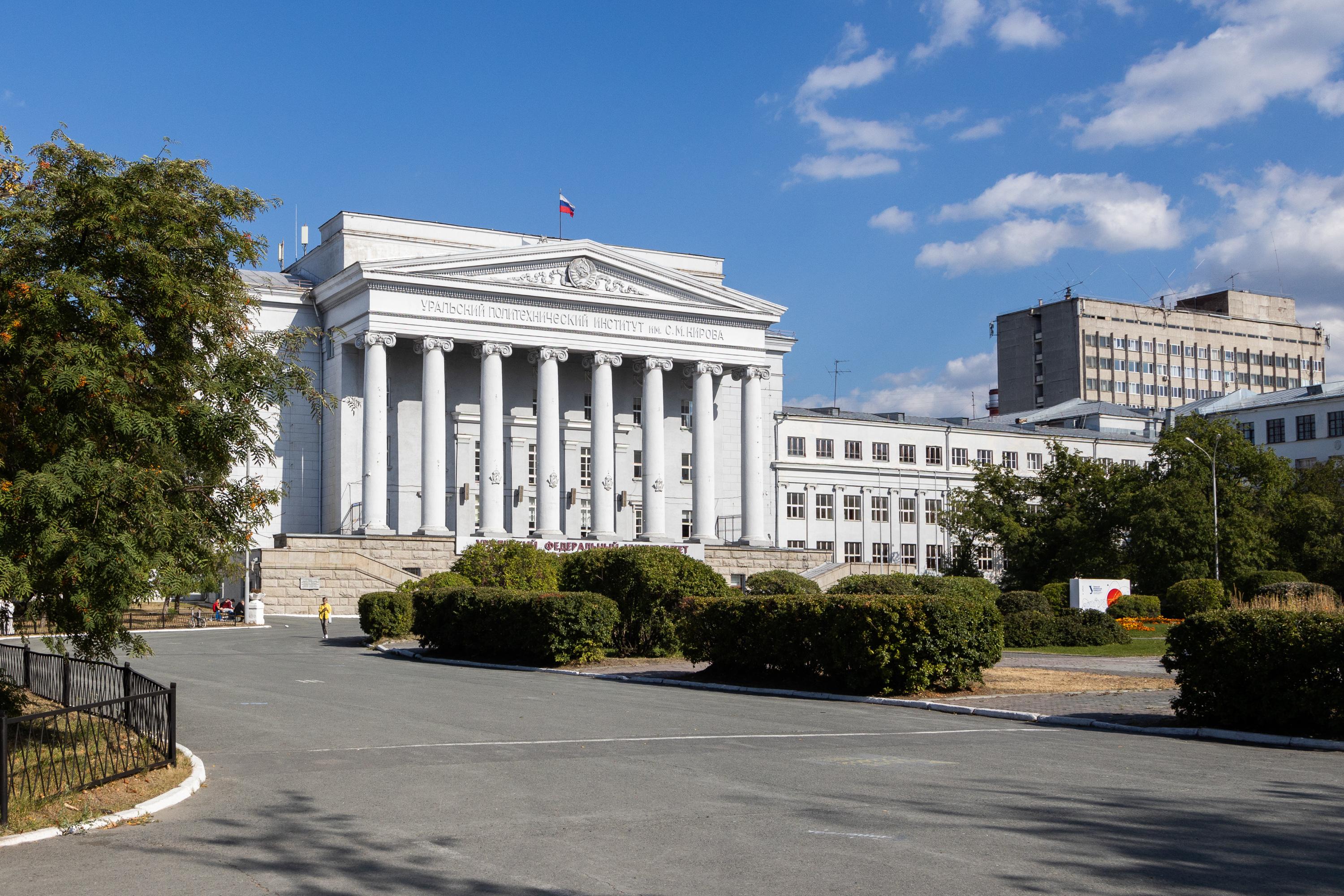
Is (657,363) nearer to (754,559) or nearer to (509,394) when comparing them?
(509,394)

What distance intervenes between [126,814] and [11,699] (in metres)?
6.21

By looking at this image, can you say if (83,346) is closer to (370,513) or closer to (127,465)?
(127,465)

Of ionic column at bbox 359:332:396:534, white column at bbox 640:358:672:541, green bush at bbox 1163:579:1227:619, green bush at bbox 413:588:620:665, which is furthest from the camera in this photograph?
white column at bbox 640:358:672:541

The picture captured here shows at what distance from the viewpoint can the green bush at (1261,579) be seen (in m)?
54.0

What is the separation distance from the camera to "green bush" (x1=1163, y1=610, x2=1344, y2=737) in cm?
1677

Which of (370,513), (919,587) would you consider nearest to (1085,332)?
(370,513)

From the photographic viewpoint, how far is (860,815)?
1124 centimetres

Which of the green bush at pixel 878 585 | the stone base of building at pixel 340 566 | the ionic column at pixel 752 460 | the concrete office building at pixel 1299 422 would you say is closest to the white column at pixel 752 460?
the ionic column at pixel 752 460

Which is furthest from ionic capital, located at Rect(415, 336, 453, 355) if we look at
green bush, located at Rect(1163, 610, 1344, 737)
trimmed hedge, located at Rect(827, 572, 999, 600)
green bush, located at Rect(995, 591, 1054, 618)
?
green bush, located at Rect(1163, 610, 1344, 737)

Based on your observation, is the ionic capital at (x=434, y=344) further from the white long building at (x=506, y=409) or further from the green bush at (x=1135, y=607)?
the green bush at (x=1135, y=607)

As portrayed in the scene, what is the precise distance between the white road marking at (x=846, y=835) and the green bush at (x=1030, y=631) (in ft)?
101

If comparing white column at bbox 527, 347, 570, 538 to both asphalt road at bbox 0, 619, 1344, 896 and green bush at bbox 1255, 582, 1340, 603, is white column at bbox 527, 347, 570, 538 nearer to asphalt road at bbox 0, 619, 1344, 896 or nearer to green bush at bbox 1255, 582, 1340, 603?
green bush at bbox 1255, 582, 1340, 603

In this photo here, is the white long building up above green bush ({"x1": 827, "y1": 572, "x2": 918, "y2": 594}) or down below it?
above

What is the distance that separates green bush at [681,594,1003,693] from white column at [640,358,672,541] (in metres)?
45.2
